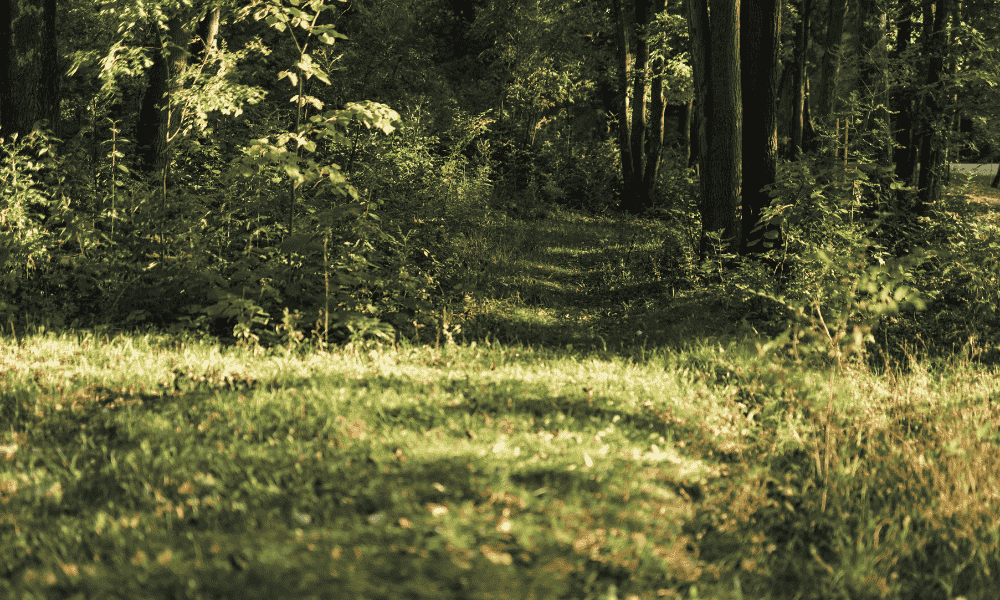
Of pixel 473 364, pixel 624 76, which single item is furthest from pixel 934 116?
pixel 473 364

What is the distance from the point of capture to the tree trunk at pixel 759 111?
9.66 m

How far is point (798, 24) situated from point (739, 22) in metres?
13.9

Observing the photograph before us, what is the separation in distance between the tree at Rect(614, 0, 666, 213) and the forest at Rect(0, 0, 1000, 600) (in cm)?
622

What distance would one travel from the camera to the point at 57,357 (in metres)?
5.87

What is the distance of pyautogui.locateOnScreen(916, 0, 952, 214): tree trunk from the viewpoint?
12.2 metres

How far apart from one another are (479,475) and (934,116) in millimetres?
12670

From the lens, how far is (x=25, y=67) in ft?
30.1

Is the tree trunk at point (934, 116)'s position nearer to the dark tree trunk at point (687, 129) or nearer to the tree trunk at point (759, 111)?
the tree trunk at point (759, 111)

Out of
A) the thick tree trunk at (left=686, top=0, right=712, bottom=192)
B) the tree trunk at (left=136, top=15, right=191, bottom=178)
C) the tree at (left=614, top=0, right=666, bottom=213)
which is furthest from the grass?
the tree at (left=614, top=0, right=666, bottom=213)

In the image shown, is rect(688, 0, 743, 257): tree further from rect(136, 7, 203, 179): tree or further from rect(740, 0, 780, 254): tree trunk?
rect(136, 7, 203, 179): tree

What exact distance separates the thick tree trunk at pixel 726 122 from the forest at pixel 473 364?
49 millimetres

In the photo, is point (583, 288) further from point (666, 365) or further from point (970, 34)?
point (970, 34)

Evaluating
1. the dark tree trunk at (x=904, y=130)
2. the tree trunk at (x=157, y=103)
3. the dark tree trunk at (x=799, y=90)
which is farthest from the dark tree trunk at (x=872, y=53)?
the tree trunk at (x=157, y=103)

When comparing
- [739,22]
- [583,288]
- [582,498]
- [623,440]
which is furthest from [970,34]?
[582,498]
